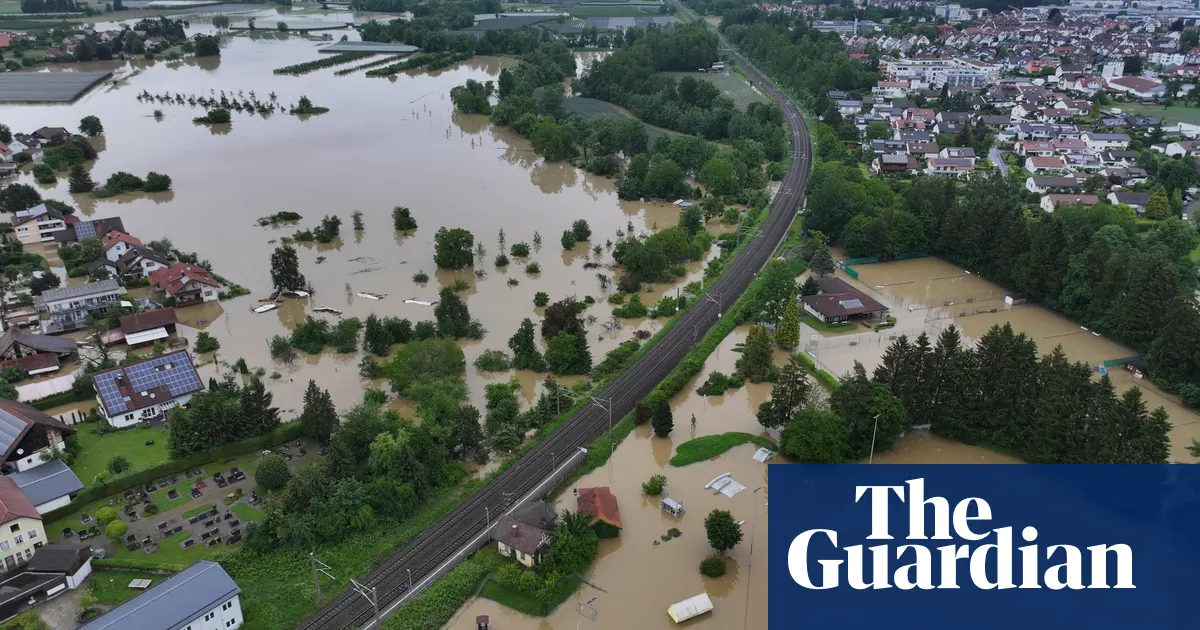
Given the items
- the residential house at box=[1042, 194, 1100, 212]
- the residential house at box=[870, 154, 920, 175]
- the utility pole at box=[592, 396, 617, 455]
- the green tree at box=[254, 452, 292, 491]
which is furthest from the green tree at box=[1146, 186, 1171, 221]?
the green tree at box=[254, 452, 292, 491]

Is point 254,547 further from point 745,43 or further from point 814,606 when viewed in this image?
point 745,43

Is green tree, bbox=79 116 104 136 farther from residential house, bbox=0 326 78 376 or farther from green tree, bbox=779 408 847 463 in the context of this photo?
green tree, bbox=779 408 847 463

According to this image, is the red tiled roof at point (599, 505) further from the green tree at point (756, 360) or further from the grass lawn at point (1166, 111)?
the grass lawn at point (1166, 111)

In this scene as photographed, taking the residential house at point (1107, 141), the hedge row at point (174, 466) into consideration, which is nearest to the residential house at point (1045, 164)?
the residential house at point (1107, 141)

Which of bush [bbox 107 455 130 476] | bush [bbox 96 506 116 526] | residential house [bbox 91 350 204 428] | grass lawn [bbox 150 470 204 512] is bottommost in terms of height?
grass lawn [bbox 150 470 204 512]

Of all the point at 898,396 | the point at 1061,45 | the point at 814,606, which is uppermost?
the point at 1061,45

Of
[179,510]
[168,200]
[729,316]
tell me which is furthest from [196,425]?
[168,200]

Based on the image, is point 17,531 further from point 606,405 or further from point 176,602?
point 606,405
